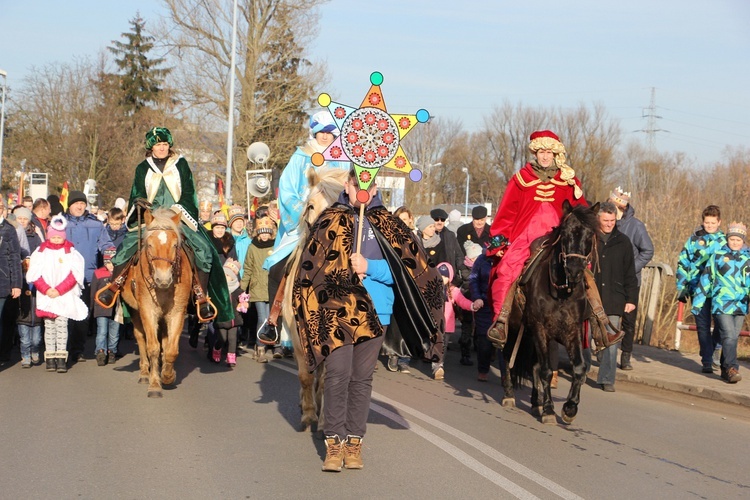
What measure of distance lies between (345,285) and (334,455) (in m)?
1.19

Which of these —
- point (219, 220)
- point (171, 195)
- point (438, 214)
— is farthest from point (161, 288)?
point (438, 214)

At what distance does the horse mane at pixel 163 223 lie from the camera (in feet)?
35.6

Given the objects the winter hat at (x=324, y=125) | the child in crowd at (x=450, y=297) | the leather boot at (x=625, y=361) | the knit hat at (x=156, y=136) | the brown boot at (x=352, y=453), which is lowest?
the leather boot at (x=625, y=361)

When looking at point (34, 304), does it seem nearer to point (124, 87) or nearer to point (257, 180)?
point (257, 180)

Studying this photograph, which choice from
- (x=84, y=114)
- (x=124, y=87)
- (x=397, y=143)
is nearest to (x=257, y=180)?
(x=397, y=143)

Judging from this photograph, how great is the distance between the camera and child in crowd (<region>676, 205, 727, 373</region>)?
1345cm

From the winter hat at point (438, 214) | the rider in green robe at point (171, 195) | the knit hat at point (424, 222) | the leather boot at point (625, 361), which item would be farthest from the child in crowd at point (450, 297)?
the rider in green robe at point (171, 195)

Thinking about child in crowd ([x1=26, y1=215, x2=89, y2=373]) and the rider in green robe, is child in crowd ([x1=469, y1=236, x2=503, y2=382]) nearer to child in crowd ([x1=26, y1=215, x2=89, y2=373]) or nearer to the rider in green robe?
the rider in green robe

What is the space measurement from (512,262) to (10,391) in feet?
18.0

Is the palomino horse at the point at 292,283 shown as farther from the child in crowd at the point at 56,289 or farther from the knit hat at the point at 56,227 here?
the knit hat at the point at 56,227

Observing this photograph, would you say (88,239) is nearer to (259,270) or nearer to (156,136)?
(259,270)

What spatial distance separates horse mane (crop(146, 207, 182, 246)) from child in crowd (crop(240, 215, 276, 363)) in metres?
3.20

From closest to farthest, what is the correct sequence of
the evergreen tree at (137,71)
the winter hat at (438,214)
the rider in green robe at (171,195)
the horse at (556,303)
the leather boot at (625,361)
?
1. the horse at (556,303)
2. the rider in green robe at (171,195)
3. the leather boot at (625,361)
4. the winter hat at (438,214)
5. the evergreen tree at (137,71)

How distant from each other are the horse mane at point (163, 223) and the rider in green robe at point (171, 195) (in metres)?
0.42
